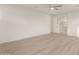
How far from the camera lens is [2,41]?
5.90 feet

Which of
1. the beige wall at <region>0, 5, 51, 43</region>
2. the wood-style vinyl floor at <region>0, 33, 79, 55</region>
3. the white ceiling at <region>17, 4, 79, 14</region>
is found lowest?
the wood-style vinyl floor at <region>0, 33, 79, 55</region>

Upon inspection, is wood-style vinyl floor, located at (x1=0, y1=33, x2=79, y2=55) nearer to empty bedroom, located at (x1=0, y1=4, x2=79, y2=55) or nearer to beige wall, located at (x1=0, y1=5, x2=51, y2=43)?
empty bedroom, located at (x1=0, y1=4, x2=79, y2=55)

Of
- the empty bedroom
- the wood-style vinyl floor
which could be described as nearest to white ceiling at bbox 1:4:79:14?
the empty bedroom

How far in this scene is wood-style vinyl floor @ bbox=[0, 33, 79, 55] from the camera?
1.84 metres

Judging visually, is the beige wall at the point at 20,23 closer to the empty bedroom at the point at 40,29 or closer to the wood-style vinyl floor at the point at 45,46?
the empty bedroom at the point at 40,29

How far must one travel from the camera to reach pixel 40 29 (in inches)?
75.5


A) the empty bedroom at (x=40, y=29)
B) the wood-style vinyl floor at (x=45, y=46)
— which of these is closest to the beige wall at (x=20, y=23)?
the empty bedroom at (x=40, y=29)

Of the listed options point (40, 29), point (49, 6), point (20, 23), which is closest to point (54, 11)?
point (49, 6)

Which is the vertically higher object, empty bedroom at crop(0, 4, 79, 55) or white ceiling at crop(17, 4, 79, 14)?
white ceiling at crop(17, 4, 79, 14)

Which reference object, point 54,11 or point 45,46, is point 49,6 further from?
point 45,46

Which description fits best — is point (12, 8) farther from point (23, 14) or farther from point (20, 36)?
point (20, 36)

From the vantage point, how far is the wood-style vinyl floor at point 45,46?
184cm

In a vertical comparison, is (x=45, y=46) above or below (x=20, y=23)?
below

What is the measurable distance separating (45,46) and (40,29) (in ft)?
1.03
